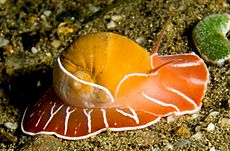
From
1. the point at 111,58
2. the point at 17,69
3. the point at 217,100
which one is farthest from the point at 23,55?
the point at 217,100

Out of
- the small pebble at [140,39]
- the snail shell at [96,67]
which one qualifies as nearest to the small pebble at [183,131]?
the snail shell at [96,67]

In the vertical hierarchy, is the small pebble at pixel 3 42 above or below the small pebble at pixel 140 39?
below

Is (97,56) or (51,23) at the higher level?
(97,56)

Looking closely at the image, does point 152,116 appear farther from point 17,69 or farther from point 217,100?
point 17,69

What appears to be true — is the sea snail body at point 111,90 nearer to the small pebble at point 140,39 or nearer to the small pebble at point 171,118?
the small pebble at point 171,118

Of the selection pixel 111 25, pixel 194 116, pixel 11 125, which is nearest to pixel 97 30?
pixel 111 25

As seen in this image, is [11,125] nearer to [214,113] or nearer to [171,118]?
[171,118]
